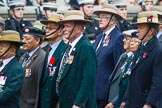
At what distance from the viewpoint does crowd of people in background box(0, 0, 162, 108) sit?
11.3 metres

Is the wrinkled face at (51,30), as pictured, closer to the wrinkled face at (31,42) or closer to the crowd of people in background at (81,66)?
the crowd of people in background at (81,66)

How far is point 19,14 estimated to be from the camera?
58.8 ft

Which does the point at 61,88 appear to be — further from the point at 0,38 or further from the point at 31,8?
the point at 31,8

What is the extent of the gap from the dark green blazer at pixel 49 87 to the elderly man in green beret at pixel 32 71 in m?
0.17

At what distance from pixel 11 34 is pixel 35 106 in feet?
4.06

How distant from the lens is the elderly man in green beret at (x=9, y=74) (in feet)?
38.2

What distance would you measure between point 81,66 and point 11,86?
1025 mm

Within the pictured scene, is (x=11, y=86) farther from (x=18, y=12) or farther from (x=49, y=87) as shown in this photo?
(x=18, y=12)

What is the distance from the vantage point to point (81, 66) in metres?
11.6

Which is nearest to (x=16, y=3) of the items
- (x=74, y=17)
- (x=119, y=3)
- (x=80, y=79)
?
(x=119, y=3)

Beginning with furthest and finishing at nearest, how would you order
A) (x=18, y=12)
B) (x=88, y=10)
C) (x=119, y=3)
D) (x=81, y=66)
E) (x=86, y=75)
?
(x=18, y=12) < (x=88, y=10) < (x=119, y=3) < (x=81, y=66) < (x=86, y=75)

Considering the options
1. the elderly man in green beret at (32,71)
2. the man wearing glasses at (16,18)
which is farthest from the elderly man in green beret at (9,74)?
the man wearing glasses at (16,18)

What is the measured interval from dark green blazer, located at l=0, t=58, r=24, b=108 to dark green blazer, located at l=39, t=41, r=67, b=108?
0.71 meters

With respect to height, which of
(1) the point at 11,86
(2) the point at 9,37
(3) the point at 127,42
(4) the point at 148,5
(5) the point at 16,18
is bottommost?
(4) the point at 148,5
